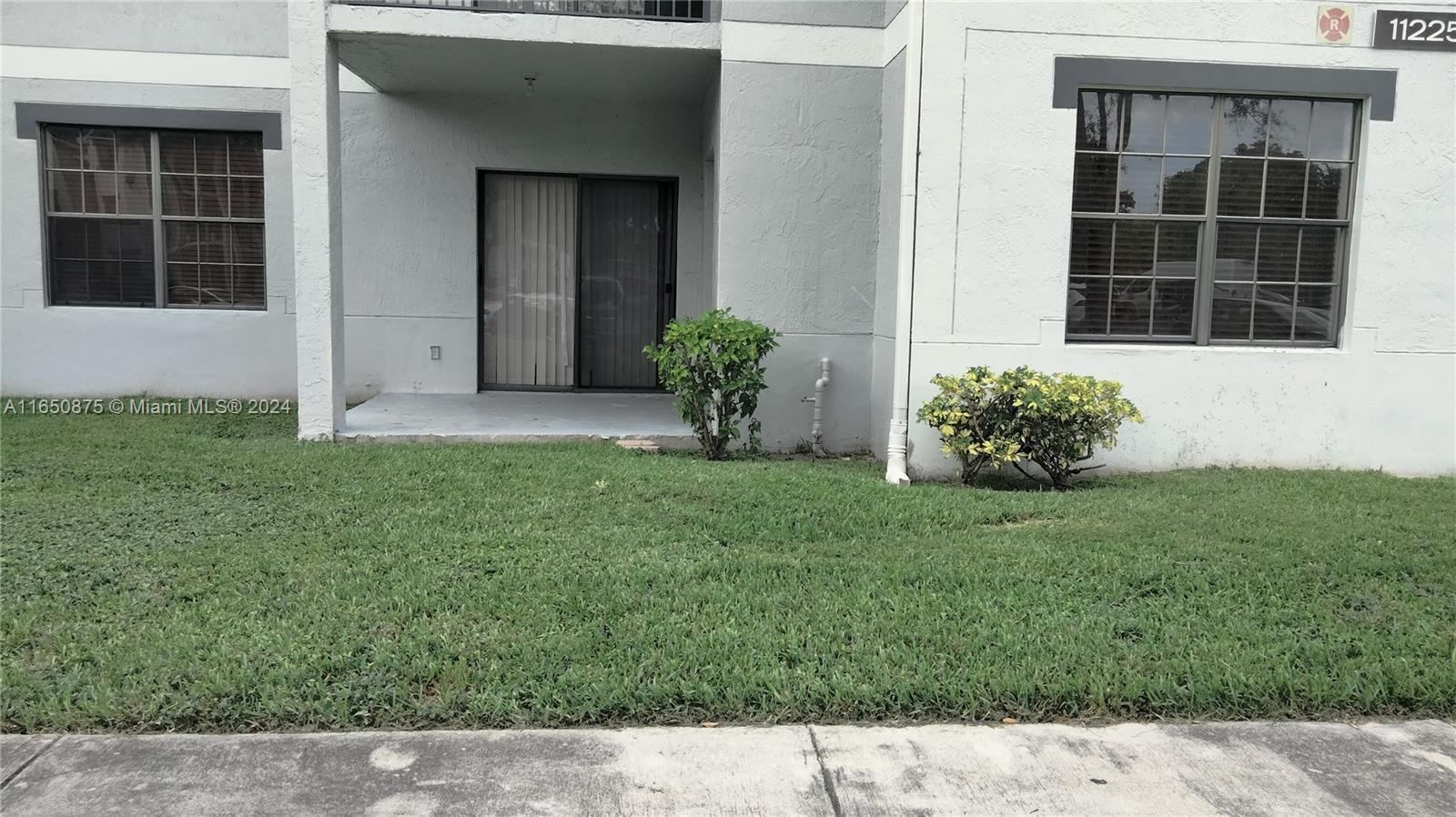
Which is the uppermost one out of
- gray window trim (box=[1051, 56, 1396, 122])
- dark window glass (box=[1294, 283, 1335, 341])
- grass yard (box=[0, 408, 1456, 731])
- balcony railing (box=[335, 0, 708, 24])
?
balcony railing (box=[335, 0, 708, 24])

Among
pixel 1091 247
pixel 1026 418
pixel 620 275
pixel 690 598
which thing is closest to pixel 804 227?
pixel 1091 247

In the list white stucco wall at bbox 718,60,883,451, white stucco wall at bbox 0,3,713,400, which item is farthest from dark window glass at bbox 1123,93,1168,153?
white stucco wall at bbox 0,3,713,400

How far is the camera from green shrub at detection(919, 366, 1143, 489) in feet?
23.6

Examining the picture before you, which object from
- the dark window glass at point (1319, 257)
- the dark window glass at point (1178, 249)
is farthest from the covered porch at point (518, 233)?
the dark window glass at point (1319, 257)

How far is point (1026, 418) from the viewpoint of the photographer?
724 cm

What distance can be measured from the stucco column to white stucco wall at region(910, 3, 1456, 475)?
15.6ft

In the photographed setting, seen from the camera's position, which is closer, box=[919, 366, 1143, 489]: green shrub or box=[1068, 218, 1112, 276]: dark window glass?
box=[919, 366, 1143, 489]: green shrub

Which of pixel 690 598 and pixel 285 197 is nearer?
pixel 690 598

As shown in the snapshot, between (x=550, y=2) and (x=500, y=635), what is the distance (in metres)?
6.68

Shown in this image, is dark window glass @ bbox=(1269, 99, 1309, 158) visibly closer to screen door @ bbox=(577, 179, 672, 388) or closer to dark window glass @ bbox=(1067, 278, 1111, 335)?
dark window glass @ bbox=(1067, 278, 1111, 335)

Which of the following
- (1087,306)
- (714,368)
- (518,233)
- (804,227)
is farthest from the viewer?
(518,233)

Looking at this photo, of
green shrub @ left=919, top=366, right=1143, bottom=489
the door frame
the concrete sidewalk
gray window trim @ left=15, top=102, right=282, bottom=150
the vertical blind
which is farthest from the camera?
the vertical blind

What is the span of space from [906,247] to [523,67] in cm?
422

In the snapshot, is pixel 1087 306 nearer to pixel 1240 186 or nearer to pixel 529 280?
pixel 1240 186
